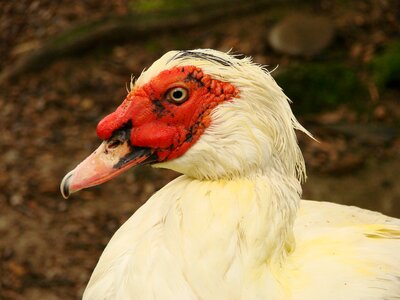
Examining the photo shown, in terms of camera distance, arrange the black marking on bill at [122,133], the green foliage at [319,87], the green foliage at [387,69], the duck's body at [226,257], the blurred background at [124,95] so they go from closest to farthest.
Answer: the duck's body at [226,257] < the black marking on bill at [122,133] < the blurred background at [124,95] < the green foliage at [319,87] < the green foliage at [387,69]

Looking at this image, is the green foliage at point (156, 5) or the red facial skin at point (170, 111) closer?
the red facial skin at point (170, 111)

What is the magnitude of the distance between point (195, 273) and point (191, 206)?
0.28 meters

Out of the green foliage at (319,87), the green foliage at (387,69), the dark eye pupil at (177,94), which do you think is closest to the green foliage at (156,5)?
the green foliage at (319,87)

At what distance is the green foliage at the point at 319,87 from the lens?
23.7 feet

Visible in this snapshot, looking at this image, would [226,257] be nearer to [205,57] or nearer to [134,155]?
[134,155]

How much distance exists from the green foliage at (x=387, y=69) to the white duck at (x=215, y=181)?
454 cm

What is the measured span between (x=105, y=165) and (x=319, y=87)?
15.0ft

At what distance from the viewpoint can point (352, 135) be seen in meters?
7.04

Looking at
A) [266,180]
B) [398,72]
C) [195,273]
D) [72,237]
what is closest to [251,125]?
[266,180]

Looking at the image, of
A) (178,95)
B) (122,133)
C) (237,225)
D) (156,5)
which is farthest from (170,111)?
(156,5)

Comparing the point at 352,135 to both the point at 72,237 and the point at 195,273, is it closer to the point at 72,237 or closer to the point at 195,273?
the point at 72,237

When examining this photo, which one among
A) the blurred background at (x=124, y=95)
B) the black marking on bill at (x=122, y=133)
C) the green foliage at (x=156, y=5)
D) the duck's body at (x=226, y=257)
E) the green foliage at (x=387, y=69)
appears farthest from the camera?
the green foliage at (x=156, y=5)

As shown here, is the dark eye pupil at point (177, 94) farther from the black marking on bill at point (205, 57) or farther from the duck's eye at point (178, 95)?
the black marking on bill at point (205, 57)

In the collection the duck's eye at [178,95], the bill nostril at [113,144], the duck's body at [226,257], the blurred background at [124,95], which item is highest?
the duck's eye at [178,95]
